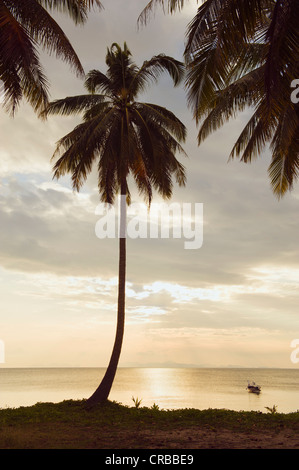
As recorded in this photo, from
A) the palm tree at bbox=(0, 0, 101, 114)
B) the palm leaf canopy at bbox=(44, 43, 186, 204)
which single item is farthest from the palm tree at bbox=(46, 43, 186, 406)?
the palm tree at bbox=(0, 0, 101, 114)

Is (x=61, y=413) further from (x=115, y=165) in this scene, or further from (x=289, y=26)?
(x=289, y=26)

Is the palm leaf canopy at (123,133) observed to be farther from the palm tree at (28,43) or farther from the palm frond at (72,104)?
the palm tree at (28,43)

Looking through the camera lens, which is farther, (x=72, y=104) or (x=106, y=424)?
(x=72, y=104)

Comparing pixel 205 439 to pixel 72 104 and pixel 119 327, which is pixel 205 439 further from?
pixel 72 104

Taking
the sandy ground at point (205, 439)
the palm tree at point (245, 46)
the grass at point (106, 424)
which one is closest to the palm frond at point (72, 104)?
the palm tree at point (245, 46)

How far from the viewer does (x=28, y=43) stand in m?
11.7

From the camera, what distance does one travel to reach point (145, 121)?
20578mm

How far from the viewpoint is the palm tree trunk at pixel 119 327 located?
60.2 feet

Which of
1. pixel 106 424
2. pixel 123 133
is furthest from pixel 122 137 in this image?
pixel 106 424

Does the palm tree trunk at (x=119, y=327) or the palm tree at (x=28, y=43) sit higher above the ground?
the palm tree at (x=28, y=43)

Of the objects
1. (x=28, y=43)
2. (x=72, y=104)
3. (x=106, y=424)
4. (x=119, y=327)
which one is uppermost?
(x=72, y=104)

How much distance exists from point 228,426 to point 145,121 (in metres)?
12.8

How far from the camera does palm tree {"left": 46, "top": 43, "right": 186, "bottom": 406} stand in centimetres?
1922

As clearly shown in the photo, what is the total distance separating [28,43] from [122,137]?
8054 millimetres
